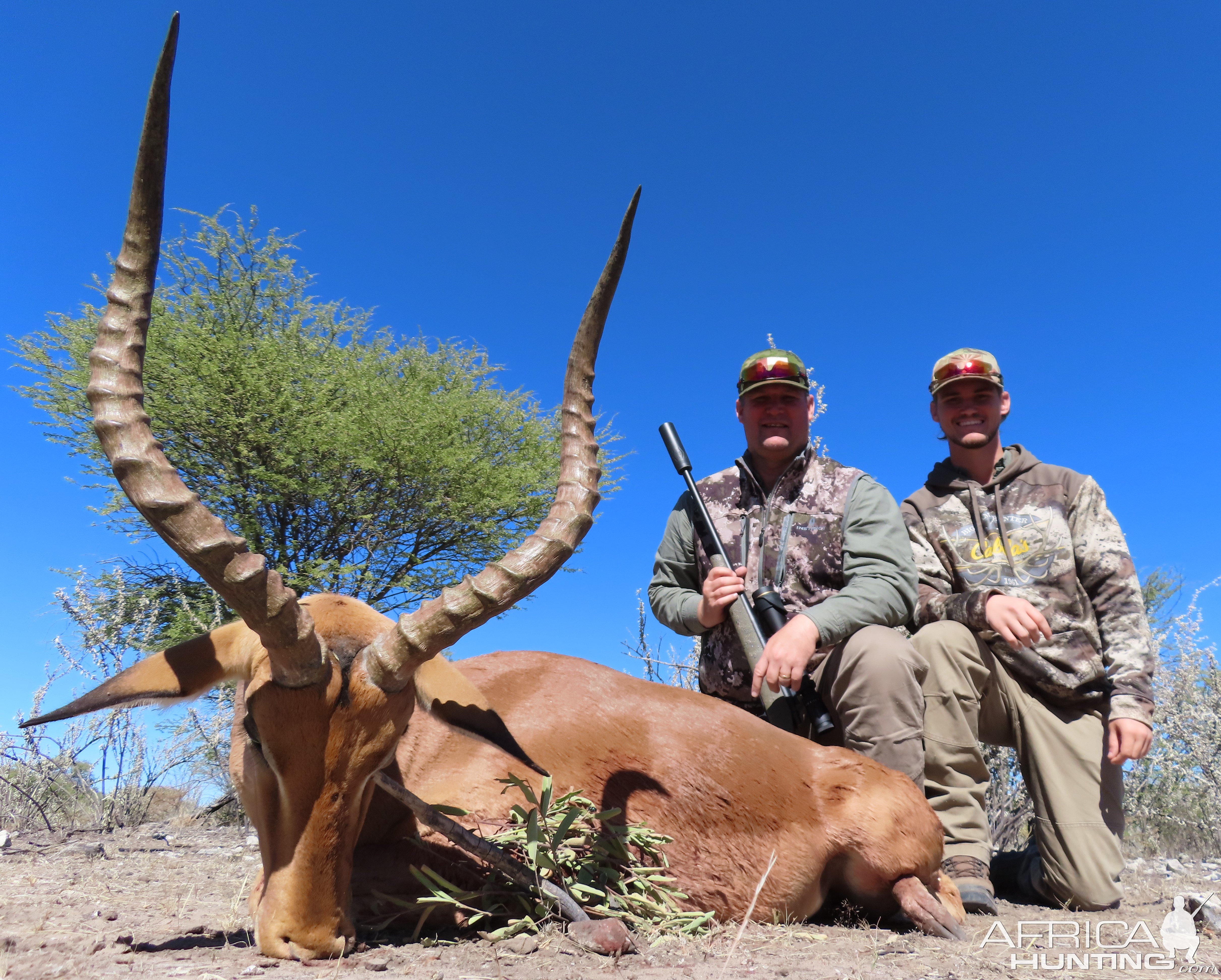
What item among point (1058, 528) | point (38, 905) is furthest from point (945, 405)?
point (38, 905)

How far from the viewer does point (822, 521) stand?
4809 mm

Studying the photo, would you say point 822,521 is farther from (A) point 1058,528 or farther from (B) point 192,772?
(B) point 192,772

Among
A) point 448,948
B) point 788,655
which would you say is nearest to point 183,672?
point 448,948

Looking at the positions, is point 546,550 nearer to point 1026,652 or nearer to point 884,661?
point 884,661

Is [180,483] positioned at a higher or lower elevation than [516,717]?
higher

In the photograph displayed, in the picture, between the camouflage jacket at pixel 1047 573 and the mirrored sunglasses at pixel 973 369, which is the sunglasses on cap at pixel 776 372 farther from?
the camouflage jacket at pixel 1047 573

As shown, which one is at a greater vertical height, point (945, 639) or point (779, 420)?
point (779, 420)

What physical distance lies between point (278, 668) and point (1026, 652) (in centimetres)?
420

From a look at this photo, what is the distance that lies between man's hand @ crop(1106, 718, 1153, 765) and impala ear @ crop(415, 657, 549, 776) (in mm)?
3514

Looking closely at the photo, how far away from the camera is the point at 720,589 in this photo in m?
4.34

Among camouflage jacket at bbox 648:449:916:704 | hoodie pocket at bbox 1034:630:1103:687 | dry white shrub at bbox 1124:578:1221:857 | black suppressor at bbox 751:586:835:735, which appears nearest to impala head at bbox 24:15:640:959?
black suppressor at bbox 751:586:835:735

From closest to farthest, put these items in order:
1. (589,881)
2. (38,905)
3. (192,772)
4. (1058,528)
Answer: (589,881) → (38,905) → (1058,528) → (192,772)

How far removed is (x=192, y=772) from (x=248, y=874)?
580 centimetres

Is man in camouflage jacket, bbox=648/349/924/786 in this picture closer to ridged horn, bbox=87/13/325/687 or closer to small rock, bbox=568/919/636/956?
small rock, bbox=568/919/636/956
